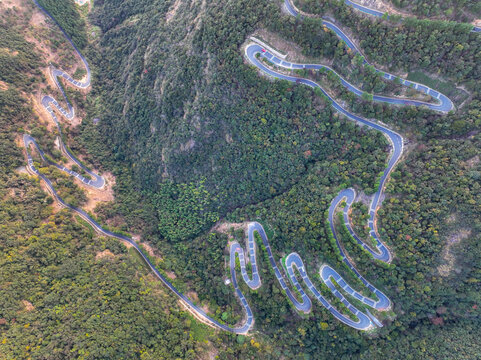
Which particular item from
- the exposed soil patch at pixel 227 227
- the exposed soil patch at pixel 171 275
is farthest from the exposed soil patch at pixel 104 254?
the exposed soil patch at pixel 227 227

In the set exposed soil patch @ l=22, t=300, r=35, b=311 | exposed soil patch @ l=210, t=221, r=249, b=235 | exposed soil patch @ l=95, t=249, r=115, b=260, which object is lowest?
exposed soil patch @ l=210, t=221, r=249, b=235

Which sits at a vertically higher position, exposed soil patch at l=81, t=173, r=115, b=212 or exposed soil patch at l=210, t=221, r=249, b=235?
exposed soil patch at l=81, t=173, r=115, b=212

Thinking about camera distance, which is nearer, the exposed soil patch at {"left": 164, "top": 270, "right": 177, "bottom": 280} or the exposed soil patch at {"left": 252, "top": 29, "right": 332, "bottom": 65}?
the exposed soil patch at {"left": 252, "top": 29, "right": 332, "bottom": 65}

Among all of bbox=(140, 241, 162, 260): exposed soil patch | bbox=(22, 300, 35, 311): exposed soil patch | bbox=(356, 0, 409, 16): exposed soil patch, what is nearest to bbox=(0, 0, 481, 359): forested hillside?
bbox=(22, 300, 35, 311): exposed soil patch

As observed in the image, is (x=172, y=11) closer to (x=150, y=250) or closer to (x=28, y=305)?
(x=150, y=250)

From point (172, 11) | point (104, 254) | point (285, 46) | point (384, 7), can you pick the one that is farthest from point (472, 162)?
point (104, 254)

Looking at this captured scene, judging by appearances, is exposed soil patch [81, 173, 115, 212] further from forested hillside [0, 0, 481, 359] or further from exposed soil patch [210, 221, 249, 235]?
exposed soil patch [210, 221, 249, 235]

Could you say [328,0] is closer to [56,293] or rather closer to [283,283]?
[283,283]

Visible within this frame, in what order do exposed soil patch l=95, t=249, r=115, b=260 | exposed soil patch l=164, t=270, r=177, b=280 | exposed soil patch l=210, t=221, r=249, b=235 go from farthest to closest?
exposed soil patch l=210, t=221, r=249, b=235
exposed soil patch l=164, t=270, r=177, b=280
exposed soil patch l=95, t=249, r=115, b=260

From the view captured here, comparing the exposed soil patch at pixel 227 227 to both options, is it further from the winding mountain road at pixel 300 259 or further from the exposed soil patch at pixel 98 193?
the exposed soil patch at pixel 98 193

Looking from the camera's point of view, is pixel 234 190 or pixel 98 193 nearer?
pixel 234 190

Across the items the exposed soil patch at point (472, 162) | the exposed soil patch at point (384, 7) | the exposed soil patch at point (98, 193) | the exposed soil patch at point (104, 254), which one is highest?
the exposed soil patch at point (384, 7)

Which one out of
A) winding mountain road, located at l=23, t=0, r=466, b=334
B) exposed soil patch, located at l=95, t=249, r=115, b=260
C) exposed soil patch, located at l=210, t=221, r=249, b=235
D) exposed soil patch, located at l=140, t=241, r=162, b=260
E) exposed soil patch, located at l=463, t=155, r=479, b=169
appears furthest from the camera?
exposed soil patch, located at l=140, t=241, r=162, b=260
